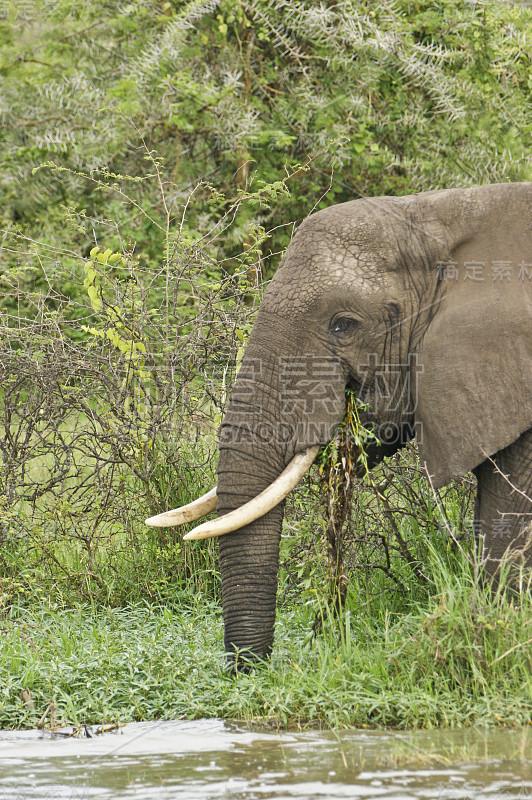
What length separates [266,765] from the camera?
397 centimetres

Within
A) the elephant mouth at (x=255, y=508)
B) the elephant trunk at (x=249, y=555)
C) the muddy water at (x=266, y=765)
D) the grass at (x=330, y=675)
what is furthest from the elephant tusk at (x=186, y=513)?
the muddy water at (x=266, y=765)

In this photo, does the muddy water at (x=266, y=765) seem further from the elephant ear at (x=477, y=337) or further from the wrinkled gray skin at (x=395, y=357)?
the elephant ear at (x=477, y=337)

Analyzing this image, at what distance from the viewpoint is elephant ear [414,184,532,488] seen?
4.89 meters

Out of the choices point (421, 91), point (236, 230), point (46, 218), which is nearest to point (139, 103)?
point (46, 218)

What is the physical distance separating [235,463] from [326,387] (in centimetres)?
54

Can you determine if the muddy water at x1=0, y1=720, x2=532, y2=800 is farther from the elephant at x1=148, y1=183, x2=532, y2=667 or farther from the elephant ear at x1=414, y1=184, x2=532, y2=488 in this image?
the elephant ear at x1=414, y1=184, x2=532, y2=488

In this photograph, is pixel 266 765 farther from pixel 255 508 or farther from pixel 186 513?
pixel 186 513

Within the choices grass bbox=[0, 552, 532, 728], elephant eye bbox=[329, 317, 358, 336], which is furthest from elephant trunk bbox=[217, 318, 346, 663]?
grass bbox=[0, 552, 532, 728]

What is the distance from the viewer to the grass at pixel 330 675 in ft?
14.9

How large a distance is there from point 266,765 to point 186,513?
1468mm

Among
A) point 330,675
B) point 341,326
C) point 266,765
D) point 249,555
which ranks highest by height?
point 341,326

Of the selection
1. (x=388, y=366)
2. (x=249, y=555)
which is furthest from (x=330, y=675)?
(x=388, y=366)

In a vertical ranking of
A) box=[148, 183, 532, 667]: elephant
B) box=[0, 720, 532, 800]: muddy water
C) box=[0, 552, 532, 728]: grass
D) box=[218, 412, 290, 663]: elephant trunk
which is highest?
box=[148, 183, 532, 667]: elephant

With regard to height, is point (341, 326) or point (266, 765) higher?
point (341, 326)
